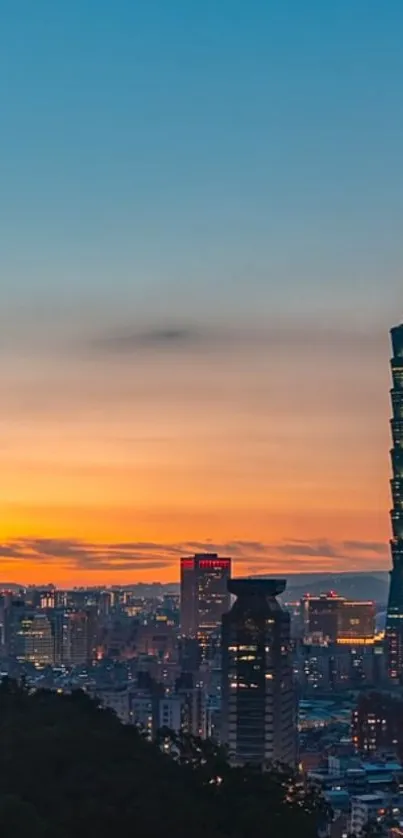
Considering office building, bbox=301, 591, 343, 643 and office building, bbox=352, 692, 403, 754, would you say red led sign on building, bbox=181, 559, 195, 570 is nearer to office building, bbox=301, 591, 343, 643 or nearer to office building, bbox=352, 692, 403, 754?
office building, bbox=301, 591, 343, 643

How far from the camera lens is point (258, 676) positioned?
3959 centimetres

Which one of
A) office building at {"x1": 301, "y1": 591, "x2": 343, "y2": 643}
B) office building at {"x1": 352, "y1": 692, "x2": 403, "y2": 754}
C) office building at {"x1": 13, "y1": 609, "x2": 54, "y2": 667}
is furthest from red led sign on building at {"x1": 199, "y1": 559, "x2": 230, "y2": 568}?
office building at {"x1": 352, "y1": 692, "x2": 403, "y2": 754}

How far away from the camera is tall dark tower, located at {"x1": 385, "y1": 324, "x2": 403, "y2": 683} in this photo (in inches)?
2808

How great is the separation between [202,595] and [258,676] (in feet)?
155

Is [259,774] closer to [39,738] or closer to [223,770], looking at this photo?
[223,770]

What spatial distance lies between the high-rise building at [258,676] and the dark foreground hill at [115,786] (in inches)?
964

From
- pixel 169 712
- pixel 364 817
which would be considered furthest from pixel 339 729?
pixel 364 817

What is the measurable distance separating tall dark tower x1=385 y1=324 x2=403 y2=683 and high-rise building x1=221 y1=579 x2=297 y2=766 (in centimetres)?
2965

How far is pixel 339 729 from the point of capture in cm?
4975

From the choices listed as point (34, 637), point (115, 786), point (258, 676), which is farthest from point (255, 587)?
point (34, 637)

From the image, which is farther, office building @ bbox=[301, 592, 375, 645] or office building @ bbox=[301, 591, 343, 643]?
office building @ bbox=[301, 591, 343, 643]

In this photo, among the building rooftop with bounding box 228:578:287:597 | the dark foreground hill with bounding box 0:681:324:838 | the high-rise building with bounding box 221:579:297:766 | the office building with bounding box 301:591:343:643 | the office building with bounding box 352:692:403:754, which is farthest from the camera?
the office building with bounding box 301:591:343:643

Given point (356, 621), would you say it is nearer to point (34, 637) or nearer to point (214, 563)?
point (214, 563)

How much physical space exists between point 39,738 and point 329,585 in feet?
468
